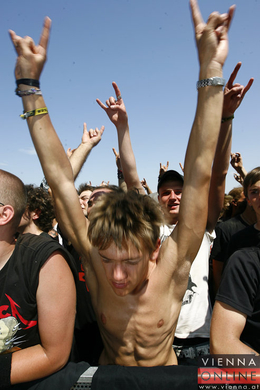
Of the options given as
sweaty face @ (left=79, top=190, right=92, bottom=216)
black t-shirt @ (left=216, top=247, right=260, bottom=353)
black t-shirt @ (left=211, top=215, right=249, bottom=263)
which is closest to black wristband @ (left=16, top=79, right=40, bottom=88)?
black t-shirt @ (left=216, top=247, right=260, bottom=353)

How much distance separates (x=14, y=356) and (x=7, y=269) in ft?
1.53

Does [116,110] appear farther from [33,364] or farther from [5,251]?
[33,364]

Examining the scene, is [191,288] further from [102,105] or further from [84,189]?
[84,189]

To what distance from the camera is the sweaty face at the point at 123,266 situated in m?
1.64

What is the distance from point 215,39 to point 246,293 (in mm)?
1498

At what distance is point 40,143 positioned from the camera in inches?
66.8

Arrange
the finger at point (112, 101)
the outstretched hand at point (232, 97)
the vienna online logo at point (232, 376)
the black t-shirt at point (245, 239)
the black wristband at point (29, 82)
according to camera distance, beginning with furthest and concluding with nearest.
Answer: the finger at point (112, 101) → the black t-shirt at point (245, 239) → the outstretched hand at point (232, 97) → the black wristband at point (29, 82) → the vienna online logo at point (232, 376)

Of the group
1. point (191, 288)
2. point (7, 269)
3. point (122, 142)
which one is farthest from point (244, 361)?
point (122, 142)

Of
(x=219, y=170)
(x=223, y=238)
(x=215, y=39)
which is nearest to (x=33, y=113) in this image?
(x=215, y=39)

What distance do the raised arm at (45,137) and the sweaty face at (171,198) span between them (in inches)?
50.7

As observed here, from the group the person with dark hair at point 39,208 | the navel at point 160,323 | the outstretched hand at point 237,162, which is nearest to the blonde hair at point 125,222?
the navel at point 160,323

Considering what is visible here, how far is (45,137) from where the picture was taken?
66.9 inches

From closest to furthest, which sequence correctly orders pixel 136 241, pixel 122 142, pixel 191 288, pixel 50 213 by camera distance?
pixel 136 241 → pixel 191 288 → pixel 122 142 → pixel 50 213

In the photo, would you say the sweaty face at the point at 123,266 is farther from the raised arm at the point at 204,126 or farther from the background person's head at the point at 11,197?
the background person's head at the point at 11,197
